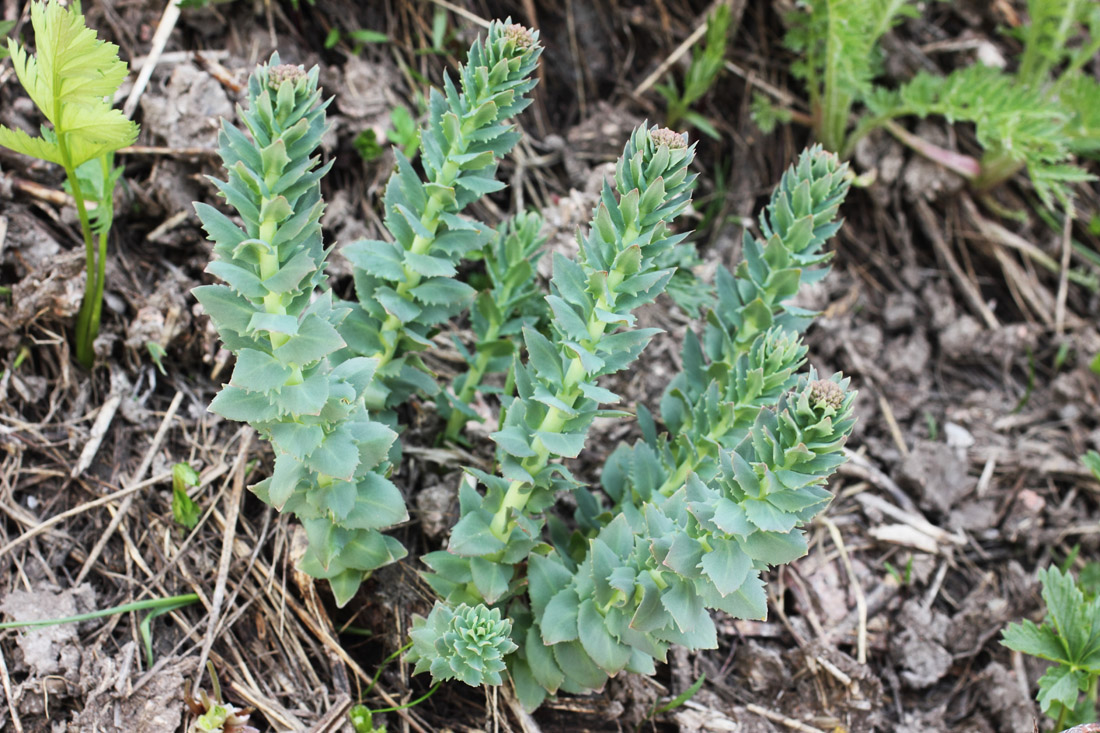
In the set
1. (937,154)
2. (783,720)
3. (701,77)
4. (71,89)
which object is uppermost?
(71,89)

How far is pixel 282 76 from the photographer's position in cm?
202

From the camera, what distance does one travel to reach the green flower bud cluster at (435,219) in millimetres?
2398

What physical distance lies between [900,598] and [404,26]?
3.43m

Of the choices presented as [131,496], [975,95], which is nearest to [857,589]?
[975,95]

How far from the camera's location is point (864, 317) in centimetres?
447

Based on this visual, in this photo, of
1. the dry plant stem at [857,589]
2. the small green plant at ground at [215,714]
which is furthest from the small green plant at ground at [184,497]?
the dry plant stem at [857,589]

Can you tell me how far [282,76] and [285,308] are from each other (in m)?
0.56

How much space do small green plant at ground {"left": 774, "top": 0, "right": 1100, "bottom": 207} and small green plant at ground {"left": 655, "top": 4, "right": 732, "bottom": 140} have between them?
35cm

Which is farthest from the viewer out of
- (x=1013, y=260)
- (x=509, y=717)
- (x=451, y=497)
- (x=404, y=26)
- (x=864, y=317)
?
(x=1013, y=260)

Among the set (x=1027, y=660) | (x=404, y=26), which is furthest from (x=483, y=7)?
(x=1027, y=660)

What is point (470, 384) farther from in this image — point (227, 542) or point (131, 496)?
point (131, 496)

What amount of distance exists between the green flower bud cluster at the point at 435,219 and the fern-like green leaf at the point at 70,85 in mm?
851

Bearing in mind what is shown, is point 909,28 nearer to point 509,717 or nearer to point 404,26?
point 404,26

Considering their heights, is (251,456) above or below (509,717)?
above
